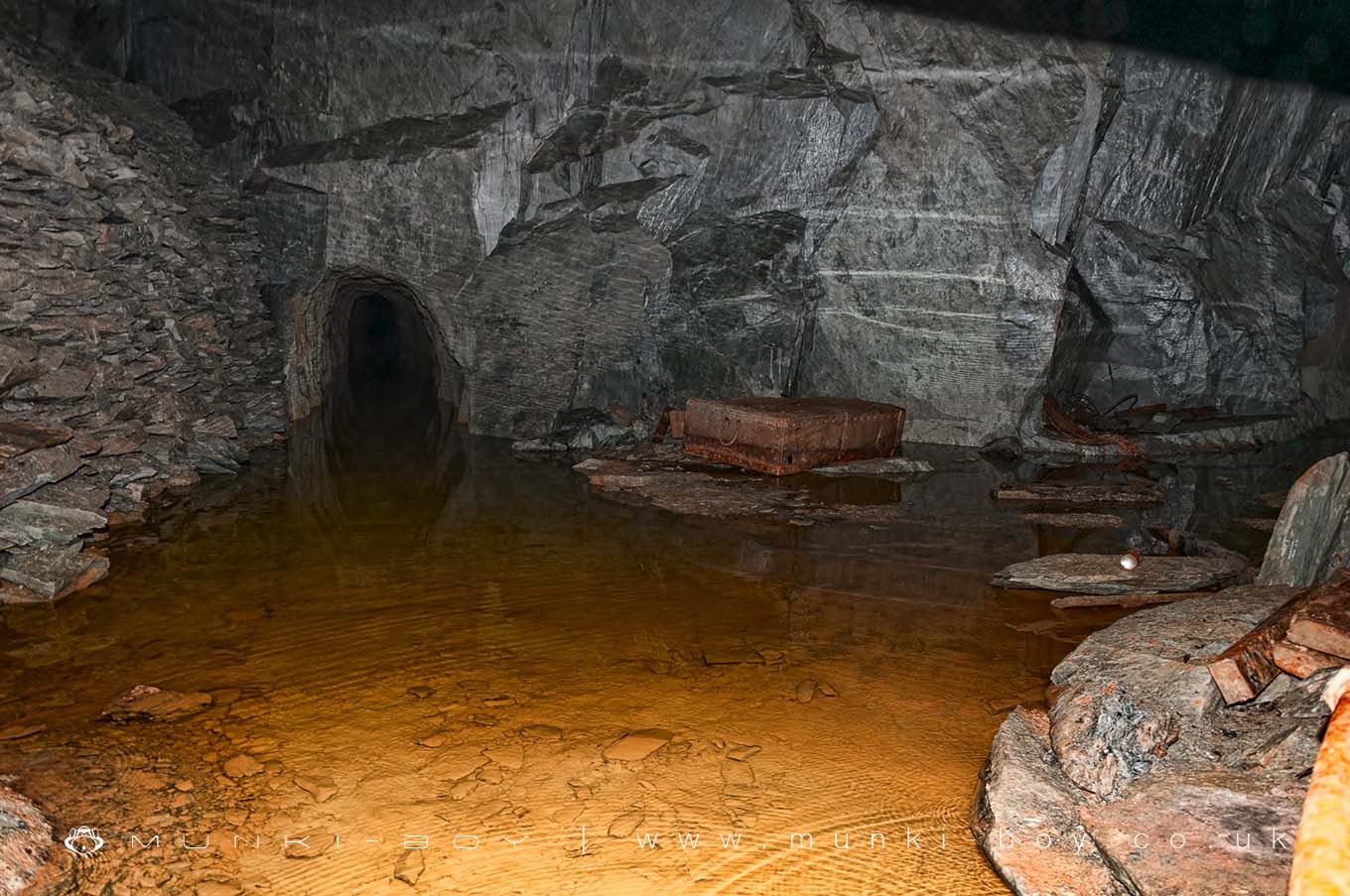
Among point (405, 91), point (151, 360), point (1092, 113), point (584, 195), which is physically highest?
point (1092, 113)

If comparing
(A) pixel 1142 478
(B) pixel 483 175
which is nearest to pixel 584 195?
(B) pixel 483 175

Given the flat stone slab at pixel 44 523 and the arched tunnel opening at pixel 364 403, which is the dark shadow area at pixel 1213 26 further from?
the flat stone slab at pixel 44 523

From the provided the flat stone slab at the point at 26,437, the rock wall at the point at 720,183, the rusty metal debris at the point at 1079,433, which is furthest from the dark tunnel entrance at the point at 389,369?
the rusty metal debris at the point at 1079,433

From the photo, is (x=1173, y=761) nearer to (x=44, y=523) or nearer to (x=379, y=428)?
(x=44, y=523)

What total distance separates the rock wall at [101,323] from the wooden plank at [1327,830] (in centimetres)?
631

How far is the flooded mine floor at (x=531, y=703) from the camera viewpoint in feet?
11.4

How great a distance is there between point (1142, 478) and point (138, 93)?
41.7 ft

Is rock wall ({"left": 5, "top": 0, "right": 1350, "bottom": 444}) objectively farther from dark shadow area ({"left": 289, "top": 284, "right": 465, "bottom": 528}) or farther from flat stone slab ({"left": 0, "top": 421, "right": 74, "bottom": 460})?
flat stone slab ({"left": 0, "top": 421, "right": 74, "bottom": 460})

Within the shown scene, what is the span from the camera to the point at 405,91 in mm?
11859

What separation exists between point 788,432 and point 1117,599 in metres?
4.14

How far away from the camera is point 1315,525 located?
5.34 metres

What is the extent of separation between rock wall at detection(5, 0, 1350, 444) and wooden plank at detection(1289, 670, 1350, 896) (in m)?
9.82

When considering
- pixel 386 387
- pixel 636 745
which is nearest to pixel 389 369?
pixel 386 387

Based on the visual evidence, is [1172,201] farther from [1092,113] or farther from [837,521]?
[837,521]
